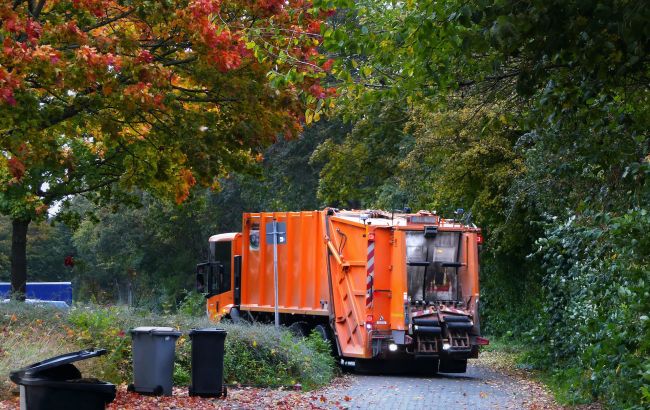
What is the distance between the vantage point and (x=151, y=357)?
13055 mm

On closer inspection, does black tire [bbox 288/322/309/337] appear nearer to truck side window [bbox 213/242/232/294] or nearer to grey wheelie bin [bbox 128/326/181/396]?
truck side window [bbox 213/242/232/294]

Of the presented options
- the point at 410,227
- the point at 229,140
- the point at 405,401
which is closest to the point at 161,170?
the point at 229,140

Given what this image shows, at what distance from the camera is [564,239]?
13.6m

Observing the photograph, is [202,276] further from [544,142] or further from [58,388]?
[58,388]

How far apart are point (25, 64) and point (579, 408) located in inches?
332

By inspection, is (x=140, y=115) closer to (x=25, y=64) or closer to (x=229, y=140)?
(x=229, y=140)

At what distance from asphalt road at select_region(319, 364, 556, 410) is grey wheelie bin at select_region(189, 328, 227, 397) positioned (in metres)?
1.61

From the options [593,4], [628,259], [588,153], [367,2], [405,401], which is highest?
[367,2]

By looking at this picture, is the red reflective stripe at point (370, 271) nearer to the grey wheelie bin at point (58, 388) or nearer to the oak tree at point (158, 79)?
the oak tree at point (158, 79)

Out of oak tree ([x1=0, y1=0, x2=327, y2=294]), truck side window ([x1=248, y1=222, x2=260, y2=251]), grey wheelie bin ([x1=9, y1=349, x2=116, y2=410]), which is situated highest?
oak tree ([x1=0, y1=0, x2=327, y2=294])

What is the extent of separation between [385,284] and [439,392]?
9.28 feet

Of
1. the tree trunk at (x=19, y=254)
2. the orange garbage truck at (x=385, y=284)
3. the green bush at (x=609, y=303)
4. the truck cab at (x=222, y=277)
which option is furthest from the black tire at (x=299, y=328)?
the tree trunk at (x=19, y=254)

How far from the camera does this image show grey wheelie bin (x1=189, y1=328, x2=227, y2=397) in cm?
1352

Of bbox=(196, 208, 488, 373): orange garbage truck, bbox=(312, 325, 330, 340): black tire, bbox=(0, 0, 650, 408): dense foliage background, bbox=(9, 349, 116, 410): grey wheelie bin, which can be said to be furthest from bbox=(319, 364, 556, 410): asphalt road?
bbox=(9, 349, 116, 410): grey wheelie bin
